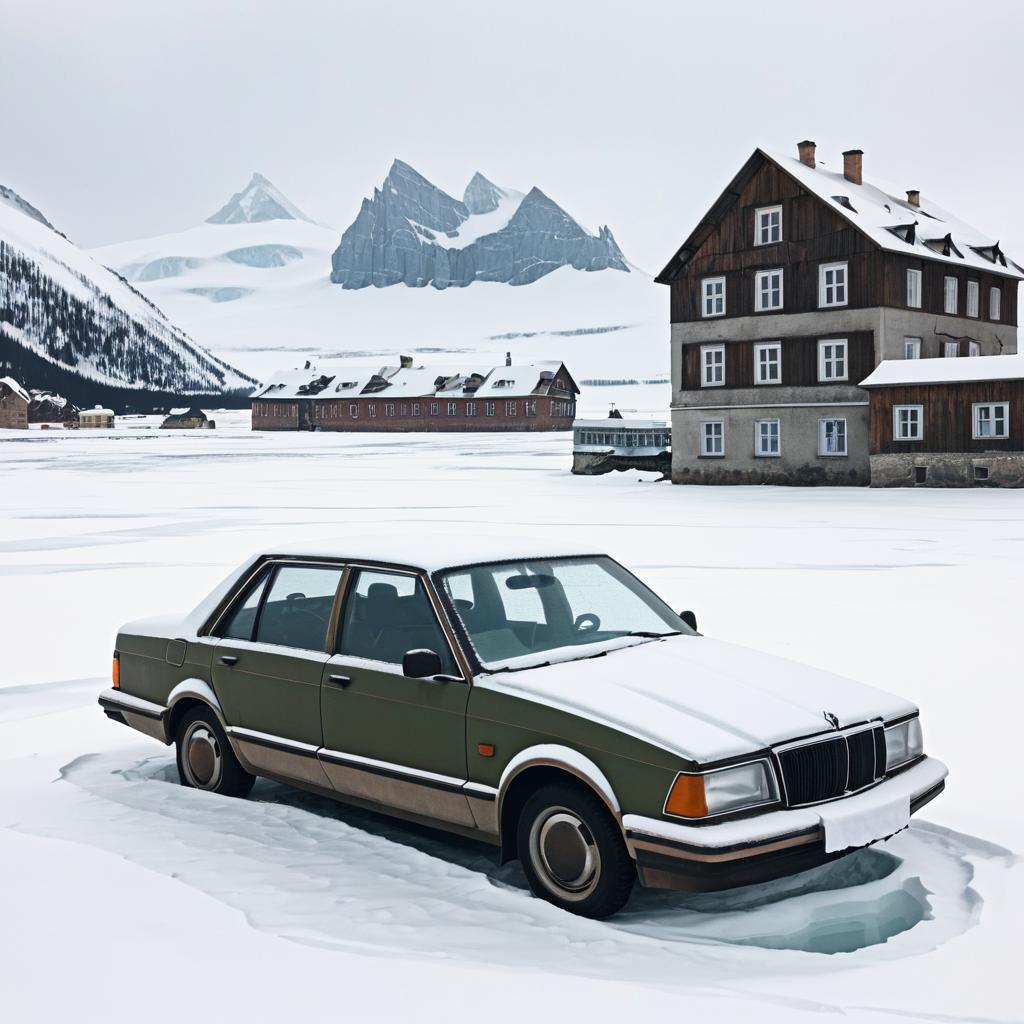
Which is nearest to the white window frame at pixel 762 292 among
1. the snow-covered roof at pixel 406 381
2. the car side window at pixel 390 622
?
the car side window at pixel 390 622

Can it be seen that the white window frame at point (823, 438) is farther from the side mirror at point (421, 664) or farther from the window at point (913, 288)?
the side mirror at point (421, 664)

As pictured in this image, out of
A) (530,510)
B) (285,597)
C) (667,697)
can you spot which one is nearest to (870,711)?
(667,697)

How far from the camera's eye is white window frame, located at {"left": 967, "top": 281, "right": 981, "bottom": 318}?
4334cm

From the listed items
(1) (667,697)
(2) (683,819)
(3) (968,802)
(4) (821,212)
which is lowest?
(3) (968,802)

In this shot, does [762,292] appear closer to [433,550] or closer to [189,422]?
[433,550]

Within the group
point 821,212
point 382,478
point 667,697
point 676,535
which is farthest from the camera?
point 382,478

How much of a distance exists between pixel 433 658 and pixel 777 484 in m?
36.8

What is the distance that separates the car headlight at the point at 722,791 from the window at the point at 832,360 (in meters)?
36.2

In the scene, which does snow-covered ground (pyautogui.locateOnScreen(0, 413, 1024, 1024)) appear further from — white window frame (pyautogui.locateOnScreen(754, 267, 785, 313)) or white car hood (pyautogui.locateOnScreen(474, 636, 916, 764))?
white window frame (pyautogui.locateOnScreen(754, 267, 785, 313))

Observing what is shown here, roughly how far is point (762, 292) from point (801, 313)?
5.73ft

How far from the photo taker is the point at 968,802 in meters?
6.24

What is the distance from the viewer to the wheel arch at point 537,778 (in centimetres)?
460

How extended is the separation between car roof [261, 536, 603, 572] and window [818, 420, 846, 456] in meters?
34.4

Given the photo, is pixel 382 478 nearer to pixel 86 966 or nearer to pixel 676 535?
pixel 676 535
